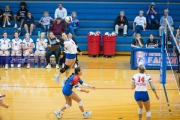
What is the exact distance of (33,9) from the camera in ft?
85.7

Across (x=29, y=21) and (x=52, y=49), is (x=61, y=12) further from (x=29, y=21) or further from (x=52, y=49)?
(x=52, y=49)

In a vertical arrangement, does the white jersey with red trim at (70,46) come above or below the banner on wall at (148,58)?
above

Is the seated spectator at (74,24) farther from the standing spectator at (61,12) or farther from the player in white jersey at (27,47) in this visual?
the player in white jersey at (27,47)

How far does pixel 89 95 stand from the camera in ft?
53.2

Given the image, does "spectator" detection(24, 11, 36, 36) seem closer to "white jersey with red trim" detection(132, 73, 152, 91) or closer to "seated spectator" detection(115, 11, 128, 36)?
"seated spectator" detection(115, 11, 128, 36)

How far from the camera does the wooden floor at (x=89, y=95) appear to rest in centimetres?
1383

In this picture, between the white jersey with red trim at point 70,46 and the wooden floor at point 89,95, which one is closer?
the wooden floor at point 89,95

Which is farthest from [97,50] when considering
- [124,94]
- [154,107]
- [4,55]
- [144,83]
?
[144,83]

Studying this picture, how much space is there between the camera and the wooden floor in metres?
13.8

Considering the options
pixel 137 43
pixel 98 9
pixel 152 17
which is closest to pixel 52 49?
pixel 137 43

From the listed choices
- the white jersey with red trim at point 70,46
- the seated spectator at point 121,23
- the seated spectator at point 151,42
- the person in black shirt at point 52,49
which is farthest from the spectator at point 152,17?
the white jersey with red trim at point 70,46

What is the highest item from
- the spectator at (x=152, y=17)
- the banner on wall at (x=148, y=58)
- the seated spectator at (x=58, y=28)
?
the spectator at (x=152, y=17)

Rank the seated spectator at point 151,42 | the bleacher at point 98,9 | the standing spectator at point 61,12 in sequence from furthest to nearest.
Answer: the bleacher at point 98,9 < the standing spectator at point 61,12 < the seated spectator at point 151,42


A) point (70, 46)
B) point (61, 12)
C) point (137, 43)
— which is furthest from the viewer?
point (61, 12)
